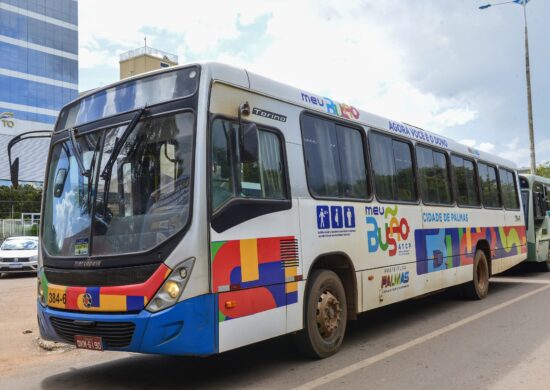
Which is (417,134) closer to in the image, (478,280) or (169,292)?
(478,280)

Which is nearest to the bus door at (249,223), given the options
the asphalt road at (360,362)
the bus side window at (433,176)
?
the asphalt road at (360,362)

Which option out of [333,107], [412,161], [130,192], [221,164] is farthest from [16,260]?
[221,164]

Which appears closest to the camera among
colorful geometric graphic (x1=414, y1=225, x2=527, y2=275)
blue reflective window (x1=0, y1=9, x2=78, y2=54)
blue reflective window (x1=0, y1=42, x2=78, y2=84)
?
colorful geometric graphic (x1=414, y1=225, x2=527, y2=275)

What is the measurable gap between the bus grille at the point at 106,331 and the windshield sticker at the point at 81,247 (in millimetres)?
645

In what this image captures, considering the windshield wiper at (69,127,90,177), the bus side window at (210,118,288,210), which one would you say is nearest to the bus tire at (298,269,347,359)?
the bus side window at (210,118,288,210)

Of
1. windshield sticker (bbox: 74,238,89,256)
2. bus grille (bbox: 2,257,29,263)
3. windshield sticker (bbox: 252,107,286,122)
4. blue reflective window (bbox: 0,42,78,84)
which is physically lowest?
windshield sticker (bbox: 74,238,89,256)

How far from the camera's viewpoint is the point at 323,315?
640cm

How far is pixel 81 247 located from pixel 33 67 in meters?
70.7

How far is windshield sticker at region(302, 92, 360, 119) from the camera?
6.80 metres

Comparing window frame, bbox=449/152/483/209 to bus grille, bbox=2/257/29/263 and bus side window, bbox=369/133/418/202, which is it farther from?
bus grille, bbox=2/257/29/263

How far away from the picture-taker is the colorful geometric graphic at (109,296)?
479 cm

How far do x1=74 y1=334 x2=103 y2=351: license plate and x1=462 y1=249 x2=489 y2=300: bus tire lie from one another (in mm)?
7928

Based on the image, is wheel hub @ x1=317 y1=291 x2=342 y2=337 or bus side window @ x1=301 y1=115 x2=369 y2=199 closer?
wheel hub @ x1=317 y1=291 x2=342 y2=337

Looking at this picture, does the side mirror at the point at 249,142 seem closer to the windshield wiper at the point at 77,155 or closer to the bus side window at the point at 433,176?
the windshield wiper at the point at 77,155
